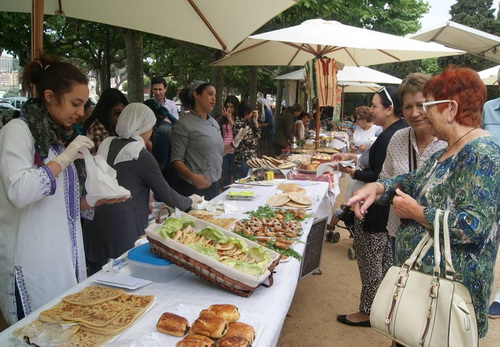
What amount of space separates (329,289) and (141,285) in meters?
2.88

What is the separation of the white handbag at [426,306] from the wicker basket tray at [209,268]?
0.57 metres

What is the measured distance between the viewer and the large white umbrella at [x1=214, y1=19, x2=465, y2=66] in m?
5.09

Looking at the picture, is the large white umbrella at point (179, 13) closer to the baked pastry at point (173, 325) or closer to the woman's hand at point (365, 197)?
the woman's hand at point (365, 197)

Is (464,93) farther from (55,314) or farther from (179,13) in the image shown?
(179,13)

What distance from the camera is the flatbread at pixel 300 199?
3341 millimetres

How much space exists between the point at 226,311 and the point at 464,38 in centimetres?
1370

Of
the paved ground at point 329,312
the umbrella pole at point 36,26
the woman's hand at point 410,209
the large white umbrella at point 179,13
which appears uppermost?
the large white umbrella at point 179,13

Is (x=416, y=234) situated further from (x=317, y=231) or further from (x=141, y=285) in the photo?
(x=317, y=231)

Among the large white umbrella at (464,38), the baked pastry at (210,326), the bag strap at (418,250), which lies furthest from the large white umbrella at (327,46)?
the large white umbrella at (464,38)

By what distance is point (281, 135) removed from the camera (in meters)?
9.31

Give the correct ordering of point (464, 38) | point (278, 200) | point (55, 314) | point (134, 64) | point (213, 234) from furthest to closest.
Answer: point (464, 38), point (134, 64), point (278, 200), point (213, 234), point (55, 314)

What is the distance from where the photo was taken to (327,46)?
6.86 metres

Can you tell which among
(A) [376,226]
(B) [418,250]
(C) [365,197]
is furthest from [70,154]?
(A) [376,226]

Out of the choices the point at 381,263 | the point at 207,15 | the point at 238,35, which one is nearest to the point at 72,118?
the point at 207,15
